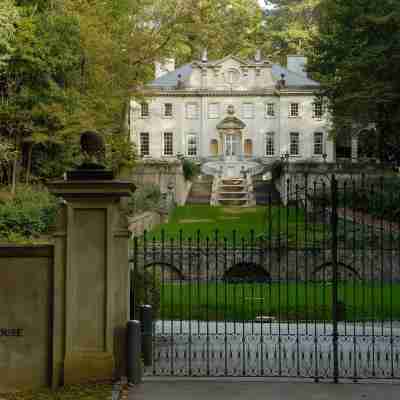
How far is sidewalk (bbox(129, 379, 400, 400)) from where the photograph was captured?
8562 millimetres

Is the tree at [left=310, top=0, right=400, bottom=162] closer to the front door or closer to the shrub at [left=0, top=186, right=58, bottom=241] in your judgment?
the shrub at [left=0, top=186, right=58, bottom=241]

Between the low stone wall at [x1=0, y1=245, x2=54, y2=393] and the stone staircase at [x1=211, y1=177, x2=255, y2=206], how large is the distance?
34.3 meters

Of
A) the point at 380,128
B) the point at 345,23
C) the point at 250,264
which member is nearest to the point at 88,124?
the point at 250,264

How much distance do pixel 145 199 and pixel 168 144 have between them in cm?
2446

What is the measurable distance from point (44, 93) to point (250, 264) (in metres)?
11.1

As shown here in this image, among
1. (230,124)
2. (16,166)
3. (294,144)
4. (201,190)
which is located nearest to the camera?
(16,166)

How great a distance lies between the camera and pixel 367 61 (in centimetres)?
2803

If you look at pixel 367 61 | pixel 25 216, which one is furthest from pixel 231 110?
pixel 25 216

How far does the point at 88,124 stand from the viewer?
28.3 meters

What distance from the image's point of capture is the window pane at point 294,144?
60.5 meters

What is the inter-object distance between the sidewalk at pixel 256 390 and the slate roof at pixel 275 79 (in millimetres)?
51538

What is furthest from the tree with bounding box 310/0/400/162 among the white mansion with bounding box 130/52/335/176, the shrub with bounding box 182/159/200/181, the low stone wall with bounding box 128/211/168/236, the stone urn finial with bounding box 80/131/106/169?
the white mansion with bounding box 130/52/335/176

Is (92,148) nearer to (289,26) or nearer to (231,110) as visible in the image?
(231,110)

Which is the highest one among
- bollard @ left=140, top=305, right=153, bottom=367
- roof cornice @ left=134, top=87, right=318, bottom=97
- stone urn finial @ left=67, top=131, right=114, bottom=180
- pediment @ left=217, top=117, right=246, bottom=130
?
roof cornice @ left=134, top=87, right=318, bottom=97
